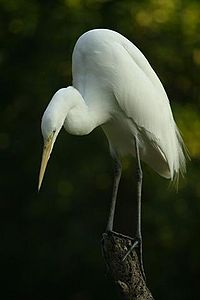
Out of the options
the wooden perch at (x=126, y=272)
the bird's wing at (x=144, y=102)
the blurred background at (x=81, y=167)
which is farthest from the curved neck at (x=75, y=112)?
the blurred background at (x=81, y=167)

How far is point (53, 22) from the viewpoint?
25.0ft

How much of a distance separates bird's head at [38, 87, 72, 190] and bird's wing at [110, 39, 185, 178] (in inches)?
20.8

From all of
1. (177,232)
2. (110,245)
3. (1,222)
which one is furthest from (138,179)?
(1,222)

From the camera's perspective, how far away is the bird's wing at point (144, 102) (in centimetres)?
489

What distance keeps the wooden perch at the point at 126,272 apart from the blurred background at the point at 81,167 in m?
2.78

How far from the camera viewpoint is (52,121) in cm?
424

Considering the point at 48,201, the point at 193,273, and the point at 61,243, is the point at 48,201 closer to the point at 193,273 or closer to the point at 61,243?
the point at 61,243

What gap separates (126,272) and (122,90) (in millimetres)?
912

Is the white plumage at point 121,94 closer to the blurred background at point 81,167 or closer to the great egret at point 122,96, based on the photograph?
the great egret at point 122,96

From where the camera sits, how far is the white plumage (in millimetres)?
4859

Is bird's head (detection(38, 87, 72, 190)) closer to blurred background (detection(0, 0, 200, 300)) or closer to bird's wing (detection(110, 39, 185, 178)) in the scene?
bird's wing (detection(110, 39, 185, 178))

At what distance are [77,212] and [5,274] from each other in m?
0.94

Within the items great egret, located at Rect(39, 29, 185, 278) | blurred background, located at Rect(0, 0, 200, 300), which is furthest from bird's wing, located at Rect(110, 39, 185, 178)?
blurred background, located at Rect(0, 0, 200, 300)

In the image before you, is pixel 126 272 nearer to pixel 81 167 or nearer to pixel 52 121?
pixel 52 121
